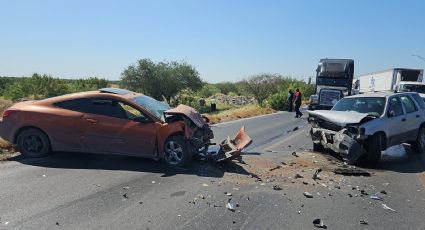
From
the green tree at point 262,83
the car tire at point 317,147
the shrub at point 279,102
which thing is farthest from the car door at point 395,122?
the green tree at point 262,83

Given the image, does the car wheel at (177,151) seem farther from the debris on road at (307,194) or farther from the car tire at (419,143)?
the car tire at (419,143)

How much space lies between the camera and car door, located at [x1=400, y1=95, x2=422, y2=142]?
38.8 ft

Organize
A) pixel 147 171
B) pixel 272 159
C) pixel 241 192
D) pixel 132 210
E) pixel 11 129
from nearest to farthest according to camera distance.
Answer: pixel 132 210 < pixel 241 192 < pixel 147 171 < pixel 11 129 < pixel 272 159

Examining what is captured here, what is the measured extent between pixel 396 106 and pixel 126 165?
7012mm

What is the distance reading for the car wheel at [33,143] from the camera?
30.7 feet

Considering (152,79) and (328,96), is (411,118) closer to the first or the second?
(328,96)

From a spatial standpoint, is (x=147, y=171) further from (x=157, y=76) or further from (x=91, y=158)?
(x=157, y=76)

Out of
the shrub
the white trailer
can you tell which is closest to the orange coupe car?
the shrub

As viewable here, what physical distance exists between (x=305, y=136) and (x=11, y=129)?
9.64 metres

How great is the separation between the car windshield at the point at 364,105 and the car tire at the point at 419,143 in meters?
1.91

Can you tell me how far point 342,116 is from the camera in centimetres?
1059

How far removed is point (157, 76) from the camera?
189ft

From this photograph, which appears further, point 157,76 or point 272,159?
point 157,76

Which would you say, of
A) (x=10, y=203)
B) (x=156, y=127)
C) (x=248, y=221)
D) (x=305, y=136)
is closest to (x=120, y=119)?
(x=156, y=127)
